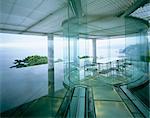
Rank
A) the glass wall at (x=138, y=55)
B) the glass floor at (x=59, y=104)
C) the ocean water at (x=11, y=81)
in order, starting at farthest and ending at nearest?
the glass wall at (x=138, y=55) → the glass floor at (x=59, y=104) → the ocean water at (x=11, y=81)

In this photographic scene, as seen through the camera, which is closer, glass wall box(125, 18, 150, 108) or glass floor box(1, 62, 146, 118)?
glass floor box(1, 62, 146, 118)

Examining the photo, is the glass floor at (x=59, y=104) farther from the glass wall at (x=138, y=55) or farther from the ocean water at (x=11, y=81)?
the glass wall at (x=138, y=55)

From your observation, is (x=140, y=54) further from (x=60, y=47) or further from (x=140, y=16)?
(x=60, y=47)

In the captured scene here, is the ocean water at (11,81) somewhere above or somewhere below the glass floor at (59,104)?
above

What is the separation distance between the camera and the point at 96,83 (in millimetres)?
6125

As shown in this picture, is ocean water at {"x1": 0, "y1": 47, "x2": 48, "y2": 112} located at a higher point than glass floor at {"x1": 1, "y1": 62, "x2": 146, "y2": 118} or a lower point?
higher

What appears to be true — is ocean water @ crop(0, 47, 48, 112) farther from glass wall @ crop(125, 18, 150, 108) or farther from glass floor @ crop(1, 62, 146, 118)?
glass wall @ crop(125, 18, 150, 108)

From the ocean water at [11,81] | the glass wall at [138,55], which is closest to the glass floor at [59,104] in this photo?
the ocean water at [11,81]

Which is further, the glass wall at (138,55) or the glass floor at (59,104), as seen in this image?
the glass wall at (138,55)

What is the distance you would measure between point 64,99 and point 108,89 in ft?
10.3

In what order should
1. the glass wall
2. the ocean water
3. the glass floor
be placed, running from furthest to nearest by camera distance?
the glass wall → the glass floor → the ocean water

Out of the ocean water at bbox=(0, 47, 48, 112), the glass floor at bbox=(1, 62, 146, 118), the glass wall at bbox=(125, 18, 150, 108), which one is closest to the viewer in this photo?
the ocean water at bbox=(0, 47, 48, 112)

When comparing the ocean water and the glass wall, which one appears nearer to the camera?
the ocean water

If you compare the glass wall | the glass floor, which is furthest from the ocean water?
the glass wall
